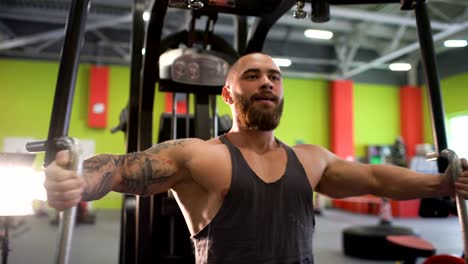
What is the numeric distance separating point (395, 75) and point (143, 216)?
33.3 ft

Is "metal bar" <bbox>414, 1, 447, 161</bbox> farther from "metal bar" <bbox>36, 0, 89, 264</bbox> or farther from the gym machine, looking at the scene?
"metal bar" <bbox>36, 0, 89, 264</bbox>

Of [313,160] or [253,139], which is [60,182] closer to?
[253,139]

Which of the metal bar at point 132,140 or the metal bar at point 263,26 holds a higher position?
the metal bar at point 263,26

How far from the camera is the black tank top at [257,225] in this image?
117 centimetres

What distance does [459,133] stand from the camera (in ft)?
29.4

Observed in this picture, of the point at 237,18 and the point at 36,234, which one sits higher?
the point at 237,18

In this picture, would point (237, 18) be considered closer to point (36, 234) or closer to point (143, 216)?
point (143, 216)

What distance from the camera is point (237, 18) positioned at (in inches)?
95.0

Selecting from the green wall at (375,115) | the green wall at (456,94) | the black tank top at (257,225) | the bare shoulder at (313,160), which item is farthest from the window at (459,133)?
the black tank top at (257,225)

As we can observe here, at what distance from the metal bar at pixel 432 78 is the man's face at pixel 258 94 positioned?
52 centimetres

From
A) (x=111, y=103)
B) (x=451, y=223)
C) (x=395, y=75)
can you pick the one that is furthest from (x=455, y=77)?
(x=111, y=103)

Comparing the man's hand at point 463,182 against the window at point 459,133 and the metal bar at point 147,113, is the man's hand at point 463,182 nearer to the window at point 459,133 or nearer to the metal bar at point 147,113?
the metal bar at point 147,113

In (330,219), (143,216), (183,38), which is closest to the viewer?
(143,216)

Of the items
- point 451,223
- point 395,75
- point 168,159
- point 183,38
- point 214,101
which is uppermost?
point 395,75
